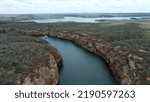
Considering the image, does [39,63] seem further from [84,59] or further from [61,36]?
[61,36]

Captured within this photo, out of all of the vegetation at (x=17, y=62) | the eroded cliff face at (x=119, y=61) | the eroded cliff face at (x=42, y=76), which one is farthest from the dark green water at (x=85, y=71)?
the vegetation at (x=17, y=62)

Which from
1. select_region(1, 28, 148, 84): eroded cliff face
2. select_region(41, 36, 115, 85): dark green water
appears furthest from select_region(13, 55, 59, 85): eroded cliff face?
select_region(1, 28, 148, 84): eroded cliff face

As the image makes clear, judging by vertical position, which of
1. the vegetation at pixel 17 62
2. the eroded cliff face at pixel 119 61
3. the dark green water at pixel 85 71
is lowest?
the dark green water at pixel 85 71

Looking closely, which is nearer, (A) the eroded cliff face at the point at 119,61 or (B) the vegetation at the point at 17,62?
(B) the vegetation at the point at 17,62

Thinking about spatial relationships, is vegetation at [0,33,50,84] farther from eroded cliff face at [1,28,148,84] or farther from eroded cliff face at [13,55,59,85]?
eroded cliff face at [1,28,148,84]

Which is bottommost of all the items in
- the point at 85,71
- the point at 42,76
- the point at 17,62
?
the point at 85,71

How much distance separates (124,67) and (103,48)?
78.3 ft

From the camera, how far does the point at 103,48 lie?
70.4 metres

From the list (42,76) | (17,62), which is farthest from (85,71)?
(17,62)

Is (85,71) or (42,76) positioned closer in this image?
(42,76)

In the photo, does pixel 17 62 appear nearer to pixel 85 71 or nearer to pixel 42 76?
pixel 42 76

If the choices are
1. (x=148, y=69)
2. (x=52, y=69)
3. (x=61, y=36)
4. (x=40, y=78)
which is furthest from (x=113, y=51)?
(x=61, y=36)

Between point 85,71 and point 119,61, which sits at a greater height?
point 119,61

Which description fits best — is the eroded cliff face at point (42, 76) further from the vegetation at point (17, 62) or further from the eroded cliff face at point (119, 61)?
the eroded cliff face at point (119, 61)
